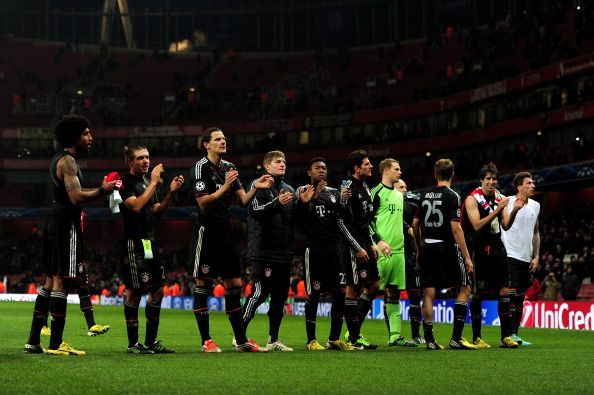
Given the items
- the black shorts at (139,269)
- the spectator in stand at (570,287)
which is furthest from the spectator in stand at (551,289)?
the black shorts at (139,269)

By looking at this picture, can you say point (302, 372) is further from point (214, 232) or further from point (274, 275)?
point (274, 275)

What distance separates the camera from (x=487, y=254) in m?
13.1

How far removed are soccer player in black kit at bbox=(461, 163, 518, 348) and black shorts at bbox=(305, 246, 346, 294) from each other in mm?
1945

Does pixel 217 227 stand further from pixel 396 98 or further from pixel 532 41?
pixel 396 98

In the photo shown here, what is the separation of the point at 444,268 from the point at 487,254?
2.47ft

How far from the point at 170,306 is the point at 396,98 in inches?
973

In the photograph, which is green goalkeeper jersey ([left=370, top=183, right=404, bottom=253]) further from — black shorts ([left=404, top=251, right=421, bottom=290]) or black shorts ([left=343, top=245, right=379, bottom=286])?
black shorts ([left=404, top=251, right=421, bottom=290])

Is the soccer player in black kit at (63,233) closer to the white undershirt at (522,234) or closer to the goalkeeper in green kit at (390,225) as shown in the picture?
the goalkeeper in green kit at (390,225)

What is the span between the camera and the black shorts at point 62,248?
10328 mm

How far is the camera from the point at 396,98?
200ft

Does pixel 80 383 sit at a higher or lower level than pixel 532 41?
lower

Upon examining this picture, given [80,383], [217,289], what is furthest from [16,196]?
[80,383]

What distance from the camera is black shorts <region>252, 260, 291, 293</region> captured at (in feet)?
39.2

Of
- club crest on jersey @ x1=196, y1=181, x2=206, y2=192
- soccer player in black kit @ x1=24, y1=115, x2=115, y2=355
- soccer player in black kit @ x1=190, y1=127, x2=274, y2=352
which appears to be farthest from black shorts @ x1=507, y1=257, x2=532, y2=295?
soccer player in black kit @ x1=24, y1=115, x2=115, y2=355
